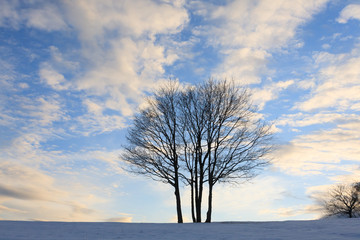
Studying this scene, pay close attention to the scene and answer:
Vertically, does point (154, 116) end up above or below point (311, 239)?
above

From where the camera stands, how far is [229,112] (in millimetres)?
26016

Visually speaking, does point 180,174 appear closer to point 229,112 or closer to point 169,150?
point 169,150

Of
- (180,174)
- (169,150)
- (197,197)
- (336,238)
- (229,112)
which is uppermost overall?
(229,112)

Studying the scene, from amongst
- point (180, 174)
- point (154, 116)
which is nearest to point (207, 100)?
point (154, 116)

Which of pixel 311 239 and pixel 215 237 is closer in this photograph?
pixel 311 239

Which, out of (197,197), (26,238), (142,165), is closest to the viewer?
(26,238)

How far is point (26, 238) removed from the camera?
32.5 ft

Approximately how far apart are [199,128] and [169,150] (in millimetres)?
3120

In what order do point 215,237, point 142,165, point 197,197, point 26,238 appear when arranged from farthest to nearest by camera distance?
point 142,165, point 197,197, point 215,237, point 26,238

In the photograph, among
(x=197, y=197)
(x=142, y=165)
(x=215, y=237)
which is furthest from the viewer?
(x=142, y=165)

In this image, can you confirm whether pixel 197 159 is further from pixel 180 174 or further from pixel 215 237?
pixel 215 237

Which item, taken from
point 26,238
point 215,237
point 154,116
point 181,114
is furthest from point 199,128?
point 26,238

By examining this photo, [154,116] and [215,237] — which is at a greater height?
[154,116]

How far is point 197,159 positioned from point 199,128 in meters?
2.52
